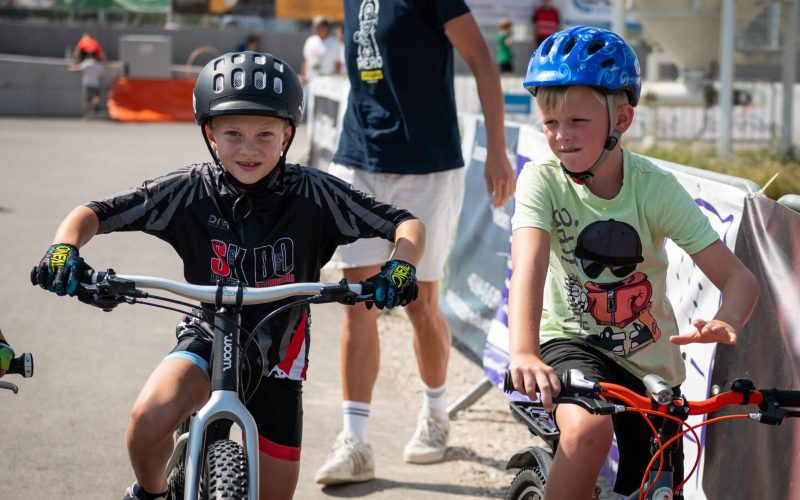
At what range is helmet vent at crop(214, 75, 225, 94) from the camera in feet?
12.1

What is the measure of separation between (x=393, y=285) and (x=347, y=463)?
2.02m

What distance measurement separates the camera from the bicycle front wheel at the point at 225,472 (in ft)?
9.78

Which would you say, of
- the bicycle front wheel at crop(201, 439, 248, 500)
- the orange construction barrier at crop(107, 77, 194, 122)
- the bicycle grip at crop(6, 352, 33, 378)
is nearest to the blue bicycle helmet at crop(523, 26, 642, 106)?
the bicycle front wheel at crop(201, 439, 248, 500)

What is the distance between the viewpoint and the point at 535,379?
2.93 m

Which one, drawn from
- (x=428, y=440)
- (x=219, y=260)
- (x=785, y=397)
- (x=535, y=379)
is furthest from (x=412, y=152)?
(x=785, y=397)

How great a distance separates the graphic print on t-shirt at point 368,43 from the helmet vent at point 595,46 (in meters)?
2.00

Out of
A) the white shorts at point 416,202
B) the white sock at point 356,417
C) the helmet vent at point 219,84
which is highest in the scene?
the helmet vent at point 219,84

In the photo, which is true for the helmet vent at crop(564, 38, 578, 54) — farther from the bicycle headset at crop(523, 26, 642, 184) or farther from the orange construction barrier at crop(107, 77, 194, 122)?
the orange construction barrier at crop(107, 77, 194, 122)

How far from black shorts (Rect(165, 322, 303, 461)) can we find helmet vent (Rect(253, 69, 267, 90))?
2.70 feet

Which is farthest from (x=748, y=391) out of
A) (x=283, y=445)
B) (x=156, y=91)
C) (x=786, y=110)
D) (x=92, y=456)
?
(x=156, y=91)

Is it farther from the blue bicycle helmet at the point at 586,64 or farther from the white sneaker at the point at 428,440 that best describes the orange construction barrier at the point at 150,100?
the blue bicycle helmet at the point at 586,64

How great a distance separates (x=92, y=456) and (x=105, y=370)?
58.8 inches

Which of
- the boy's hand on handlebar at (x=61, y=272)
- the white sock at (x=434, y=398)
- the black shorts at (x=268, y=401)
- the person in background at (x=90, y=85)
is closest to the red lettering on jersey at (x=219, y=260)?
the black shorts at (x=268, y=401)

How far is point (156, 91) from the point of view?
25.8 metres
